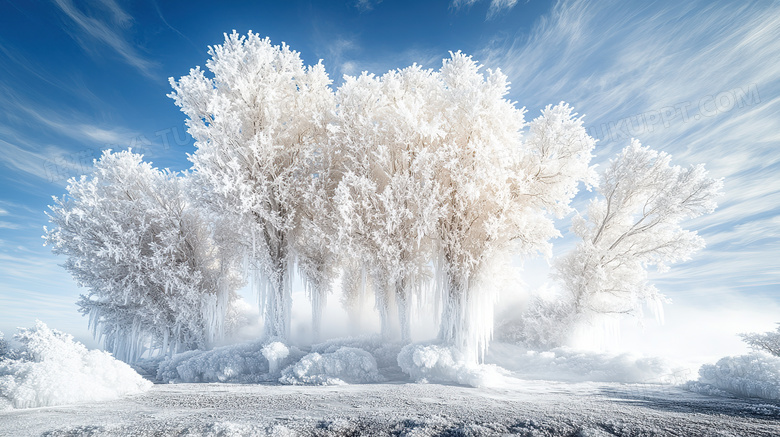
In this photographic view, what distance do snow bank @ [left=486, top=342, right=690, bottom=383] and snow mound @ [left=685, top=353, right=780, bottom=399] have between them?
1790 mm

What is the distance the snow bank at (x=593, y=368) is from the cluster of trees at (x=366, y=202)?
6.60 ft

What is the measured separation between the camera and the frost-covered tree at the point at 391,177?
1262 centimetres

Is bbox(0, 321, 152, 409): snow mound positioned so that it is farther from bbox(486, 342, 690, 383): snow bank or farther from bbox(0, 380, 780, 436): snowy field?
bbox(486, 342, 690, 383): snow bank

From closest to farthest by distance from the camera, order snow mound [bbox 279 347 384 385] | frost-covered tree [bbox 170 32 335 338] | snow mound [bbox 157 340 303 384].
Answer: snow mound [bbox 279 347 384 385] < snow mound [bbox 157 340 303 384] < frost-covered tree [bbox 170 32 335 338]

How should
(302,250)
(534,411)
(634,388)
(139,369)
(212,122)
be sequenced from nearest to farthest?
1. (534,411)
2. (634,388)
3. (139,369)
4. (212,122)
5. (302,250)

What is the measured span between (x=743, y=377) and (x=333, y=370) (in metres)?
9.87

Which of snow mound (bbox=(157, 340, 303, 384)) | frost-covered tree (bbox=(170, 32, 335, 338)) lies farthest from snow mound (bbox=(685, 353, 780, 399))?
frost-covered tree (bbox=(170, 32, 335, 338))

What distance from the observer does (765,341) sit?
33.8 ft

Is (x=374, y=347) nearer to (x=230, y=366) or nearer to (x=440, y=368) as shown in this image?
(x=440, y=368)

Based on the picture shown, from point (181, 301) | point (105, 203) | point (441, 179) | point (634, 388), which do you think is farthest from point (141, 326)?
point (634, 388)

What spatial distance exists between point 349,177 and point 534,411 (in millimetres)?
9463

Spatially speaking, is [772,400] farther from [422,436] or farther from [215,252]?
[215,252]

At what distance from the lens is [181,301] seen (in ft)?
56.1

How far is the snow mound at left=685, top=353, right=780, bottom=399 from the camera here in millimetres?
6957
